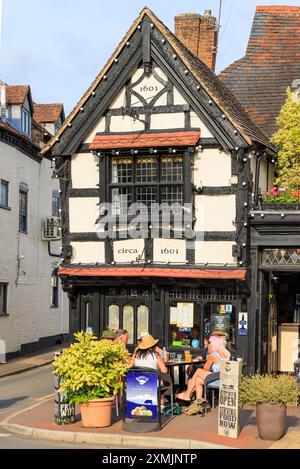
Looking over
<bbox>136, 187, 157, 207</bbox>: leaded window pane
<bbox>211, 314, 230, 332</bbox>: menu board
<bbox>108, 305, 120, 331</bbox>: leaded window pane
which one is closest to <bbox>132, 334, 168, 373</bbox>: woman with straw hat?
<bbox>211, 314, 230, 332</bbox>: menu board

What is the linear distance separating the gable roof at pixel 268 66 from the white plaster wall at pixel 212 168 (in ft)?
13.7

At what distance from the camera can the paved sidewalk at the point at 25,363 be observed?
2682cm

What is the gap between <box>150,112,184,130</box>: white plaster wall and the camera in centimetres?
2055

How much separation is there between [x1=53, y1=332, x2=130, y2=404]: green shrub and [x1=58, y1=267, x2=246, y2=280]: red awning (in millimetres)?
4875

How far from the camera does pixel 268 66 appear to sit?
2553 cm

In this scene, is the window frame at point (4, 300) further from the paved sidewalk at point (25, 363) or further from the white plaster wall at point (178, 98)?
the white plaster wall at point (178, 98)

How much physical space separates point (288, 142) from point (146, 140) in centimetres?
Result: 410

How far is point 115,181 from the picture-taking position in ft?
68.8

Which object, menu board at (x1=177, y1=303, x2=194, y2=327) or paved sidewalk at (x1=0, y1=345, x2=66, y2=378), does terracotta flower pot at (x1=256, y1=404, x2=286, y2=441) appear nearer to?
menu board at (x1=177, y1=303, x2=194, y2=327)

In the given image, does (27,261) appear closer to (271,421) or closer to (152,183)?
(152,183)

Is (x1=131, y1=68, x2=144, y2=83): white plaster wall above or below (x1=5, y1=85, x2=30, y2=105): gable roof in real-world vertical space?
below

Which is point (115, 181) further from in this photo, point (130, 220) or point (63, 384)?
point (63, 384)
